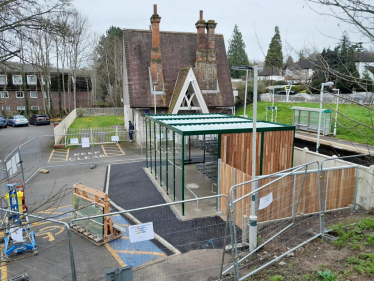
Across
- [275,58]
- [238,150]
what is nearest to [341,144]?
[238,150]

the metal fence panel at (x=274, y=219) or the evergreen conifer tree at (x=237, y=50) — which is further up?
the evergreen conifer tree at (x=237, y=50)

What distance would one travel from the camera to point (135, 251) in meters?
7.61

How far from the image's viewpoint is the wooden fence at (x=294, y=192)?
25.3ft

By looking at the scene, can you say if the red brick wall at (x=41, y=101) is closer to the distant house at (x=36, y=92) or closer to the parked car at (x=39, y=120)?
the distant house at (x=36, y=92)

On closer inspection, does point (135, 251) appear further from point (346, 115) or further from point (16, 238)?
point (346, 115)

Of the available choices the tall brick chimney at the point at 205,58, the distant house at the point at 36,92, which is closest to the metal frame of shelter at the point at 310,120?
the tall brick chimney at the point at 205,58

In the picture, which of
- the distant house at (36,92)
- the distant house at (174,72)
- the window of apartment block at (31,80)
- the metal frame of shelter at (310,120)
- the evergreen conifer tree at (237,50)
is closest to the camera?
the metal frame of shelter at (310,120)

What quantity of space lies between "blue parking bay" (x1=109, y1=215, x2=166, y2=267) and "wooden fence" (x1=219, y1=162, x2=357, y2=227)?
2.54 m

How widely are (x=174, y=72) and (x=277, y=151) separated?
15.6 meters

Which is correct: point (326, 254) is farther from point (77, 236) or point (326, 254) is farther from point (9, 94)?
point (9, 94)

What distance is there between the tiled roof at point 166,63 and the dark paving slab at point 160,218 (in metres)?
9.14

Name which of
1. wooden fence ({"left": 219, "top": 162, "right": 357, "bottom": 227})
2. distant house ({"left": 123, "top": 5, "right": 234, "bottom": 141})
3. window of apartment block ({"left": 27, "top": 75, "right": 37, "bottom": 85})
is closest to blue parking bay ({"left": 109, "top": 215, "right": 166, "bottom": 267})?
wooden fence ({"left": 219, "top": 162, "right": 357, "bottom": 227})

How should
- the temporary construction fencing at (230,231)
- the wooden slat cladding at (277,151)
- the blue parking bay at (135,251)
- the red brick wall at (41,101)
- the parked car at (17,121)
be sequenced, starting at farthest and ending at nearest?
the red brick wall at (41,101)
the parked car at (17,121)
the wooden slat cladding at (277,151)
the blue parking bay at (135,251)
the temporary construction fencing at (230,231)

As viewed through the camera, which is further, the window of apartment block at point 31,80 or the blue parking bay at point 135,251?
the window of apartment block at point 31,80
